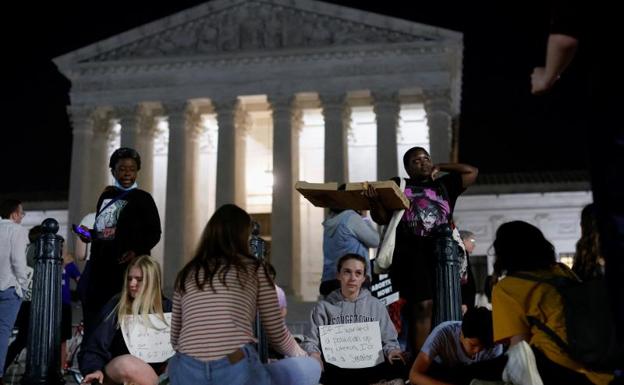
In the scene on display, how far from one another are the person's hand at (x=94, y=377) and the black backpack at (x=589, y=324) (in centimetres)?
405

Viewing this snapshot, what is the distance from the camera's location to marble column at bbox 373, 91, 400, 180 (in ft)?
105

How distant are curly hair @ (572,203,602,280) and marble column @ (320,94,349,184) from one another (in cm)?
2614

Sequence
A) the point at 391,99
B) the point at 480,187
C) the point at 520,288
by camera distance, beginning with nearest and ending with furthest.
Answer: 1. the point at 520,288
2. the point at 391,99
3. the point at 480,187

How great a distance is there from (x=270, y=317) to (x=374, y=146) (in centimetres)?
3220

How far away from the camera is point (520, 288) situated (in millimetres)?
4961

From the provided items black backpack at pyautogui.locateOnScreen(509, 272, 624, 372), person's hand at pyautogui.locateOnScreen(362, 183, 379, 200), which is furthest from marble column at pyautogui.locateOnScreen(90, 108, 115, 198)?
black backpack at pyautogui.locateOnScreen(509, 272, 624, 372)

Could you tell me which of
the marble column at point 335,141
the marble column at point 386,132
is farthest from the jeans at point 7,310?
the marble column at point 386,132

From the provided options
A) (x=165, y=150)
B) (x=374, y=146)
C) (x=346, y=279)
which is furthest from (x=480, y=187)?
(x=346, y=279)

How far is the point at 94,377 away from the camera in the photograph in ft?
21.8

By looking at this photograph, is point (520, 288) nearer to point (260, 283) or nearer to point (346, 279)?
point (260, 283)

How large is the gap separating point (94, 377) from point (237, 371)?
2121 millimetres

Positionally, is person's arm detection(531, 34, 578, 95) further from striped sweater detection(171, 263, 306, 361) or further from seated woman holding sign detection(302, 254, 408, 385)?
seated woman holding sign detection(302, 254, 408, 385)

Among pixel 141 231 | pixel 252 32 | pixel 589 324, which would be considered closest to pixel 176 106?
pixel 252 32

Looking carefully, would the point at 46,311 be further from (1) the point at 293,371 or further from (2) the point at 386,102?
(2) the point at 386,102
